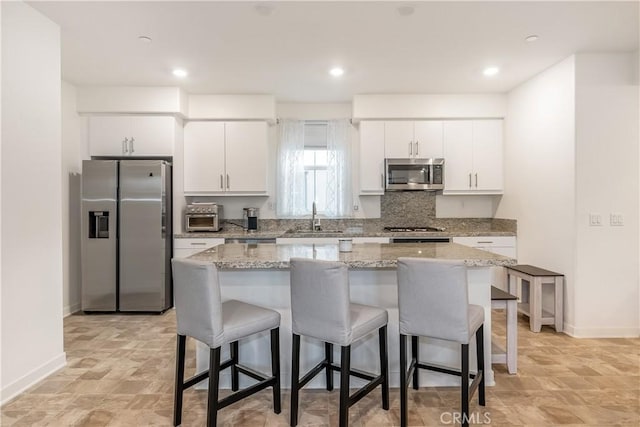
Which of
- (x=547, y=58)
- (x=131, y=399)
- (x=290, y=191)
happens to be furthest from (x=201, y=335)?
(x=547, y=58)

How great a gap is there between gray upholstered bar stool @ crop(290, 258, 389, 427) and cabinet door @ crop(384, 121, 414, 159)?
2.93 m

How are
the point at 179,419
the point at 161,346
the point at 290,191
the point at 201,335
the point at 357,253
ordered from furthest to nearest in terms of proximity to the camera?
the point at 290,191 < the point at 161,346 < the point at 357,253 < the point at 179,419 < the point at 201,335

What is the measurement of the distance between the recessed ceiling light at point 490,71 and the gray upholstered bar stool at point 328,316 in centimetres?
299

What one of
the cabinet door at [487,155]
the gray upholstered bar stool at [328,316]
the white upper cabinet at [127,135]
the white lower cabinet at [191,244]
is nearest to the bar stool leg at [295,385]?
the gray upholstered bar stool at [328,316]

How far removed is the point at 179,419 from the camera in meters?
2.05

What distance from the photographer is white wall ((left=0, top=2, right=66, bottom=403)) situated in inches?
92.7

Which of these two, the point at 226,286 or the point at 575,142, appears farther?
the point at 575,142

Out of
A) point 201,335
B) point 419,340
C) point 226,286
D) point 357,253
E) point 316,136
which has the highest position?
point 316,136

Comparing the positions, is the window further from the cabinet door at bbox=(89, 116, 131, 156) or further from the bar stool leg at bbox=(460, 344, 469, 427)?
the bar stool leg at bbox=(460, 344, 469, 427)

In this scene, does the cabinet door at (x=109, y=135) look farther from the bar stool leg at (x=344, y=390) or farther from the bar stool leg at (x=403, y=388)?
the bar stool leg at (x=403, y=388)

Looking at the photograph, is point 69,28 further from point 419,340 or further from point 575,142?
point 575,142

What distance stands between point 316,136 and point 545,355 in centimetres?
352

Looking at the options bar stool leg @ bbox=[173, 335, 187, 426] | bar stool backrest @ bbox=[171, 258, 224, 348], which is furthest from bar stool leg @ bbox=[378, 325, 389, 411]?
bar stool leg @ bbox=[173, 335, 187, 426]

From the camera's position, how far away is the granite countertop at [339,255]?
212 centimetres
